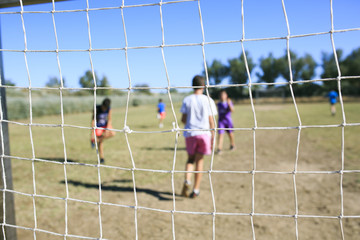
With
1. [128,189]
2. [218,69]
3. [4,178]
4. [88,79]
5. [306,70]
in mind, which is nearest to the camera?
[4,178]

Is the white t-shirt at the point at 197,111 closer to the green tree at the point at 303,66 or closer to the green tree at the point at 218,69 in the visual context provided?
Result: the green tree at the point at 303,66

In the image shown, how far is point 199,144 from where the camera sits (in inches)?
135

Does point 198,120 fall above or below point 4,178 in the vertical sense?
above

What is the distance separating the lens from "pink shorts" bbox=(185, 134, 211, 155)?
335 centimetres

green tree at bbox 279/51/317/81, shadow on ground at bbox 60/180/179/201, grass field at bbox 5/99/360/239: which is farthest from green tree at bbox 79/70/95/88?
green tree at bbox 279/51/317/81

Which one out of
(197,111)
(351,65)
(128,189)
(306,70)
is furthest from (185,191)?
(351,65)

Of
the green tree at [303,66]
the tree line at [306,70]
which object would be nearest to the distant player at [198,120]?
the tree line at [306,70]

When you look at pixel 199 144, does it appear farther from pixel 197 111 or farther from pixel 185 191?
pixel 185 191

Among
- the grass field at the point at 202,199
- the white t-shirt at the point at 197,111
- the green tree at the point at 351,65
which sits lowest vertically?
the grass field at the point at 202,199

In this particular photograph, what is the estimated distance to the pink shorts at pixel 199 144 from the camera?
3.35 m

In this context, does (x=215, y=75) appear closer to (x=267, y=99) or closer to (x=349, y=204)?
(x=267, y=99)

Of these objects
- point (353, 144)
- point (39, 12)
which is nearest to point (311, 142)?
point (353, 144)

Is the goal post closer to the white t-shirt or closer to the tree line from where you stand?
the white t-shirt

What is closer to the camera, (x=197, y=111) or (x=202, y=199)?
(x=197, y=111)
